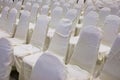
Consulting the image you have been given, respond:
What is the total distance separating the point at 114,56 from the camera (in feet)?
6.38

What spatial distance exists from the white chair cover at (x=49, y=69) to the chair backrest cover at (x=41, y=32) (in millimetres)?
1431

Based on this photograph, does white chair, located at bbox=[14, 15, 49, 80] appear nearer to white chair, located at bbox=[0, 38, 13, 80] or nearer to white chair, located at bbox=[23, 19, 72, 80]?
white chair, located at bbox=[23, 19, 72, 80]

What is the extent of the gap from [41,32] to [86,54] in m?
0.96

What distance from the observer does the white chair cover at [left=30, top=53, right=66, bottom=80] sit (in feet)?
4.07

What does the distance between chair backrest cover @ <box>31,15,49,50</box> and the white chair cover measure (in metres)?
1.43

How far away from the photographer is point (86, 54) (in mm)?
2178

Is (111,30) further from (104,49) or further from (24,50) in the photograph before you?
(24,50)

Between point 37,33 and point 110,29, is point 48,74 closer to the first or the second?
point 37,33

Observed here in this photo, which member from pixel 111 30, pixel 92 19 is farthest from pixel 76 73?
pixel 92 19

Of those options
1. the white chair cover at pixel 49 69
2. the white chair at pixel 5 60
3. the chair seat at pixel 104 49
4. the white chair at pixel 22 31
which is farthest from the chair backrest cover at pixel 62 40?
the white chair cover at pixel 49 69

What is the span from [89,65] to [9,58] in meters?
1.01

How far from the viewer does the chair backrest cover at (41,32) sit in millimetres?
2802

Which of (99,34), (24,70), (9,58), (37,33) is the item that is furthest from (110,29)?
(9,58)

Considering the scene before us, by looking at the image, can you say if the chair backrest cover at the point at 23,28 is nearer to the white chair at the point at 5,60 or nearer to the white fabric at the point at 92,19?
the white fabric at the point at 92,19
